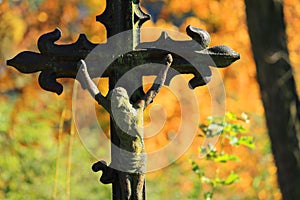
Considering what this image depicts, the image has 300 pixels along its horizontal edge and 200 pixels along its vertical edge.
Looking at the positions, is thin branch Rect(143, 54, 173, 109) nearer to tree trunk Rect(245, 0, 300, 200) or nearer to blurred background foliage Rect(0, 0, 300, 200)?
blurred background foliage Rect(0, 0, 300, 200)

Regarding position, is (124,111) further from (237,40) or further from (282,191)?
(237,40)

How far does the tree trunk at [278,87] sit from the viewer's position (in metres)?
4.93

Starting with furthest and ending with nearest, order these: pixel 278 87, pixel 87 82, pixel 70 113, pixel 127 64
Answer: pixel 70 113
pixel 278 87
pixel 127 64
pixel 87 82

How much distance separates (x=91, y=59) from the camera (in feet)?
8.55

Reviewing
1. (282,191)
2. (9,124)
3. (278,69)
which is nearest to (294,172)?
(282,191)

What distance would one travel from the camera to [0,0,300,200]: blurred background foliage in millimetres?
6496

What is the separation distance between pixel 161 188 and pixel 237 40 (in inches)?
73.4

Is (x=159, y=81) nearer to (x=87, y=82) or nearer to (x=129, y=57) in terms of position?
(x=129, y=57)

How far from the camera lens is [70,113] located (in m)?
7.31

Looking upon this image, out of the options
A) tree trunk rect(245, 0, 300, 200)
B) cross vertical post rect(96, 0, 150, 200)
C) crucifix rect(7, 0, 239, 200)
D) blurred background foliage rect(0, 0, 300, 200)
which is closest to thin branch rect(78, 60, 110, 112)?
crucifix rect(7, 0, 239, 200)

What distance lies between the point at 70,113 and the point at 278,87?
8.75ft

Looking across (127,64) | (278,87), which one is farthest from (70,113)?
(127,64)

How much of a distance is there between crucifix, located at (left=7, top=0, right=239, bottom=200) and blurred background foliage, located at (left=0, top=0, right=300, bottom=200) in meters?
2.14

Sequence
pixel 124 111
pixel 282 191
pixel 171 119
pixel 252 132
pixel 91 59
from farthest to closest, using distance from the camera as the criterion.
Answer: pixel 252 132, pixel 171 119, pixel 282 191, pixel 91 59, pixel 124 111
